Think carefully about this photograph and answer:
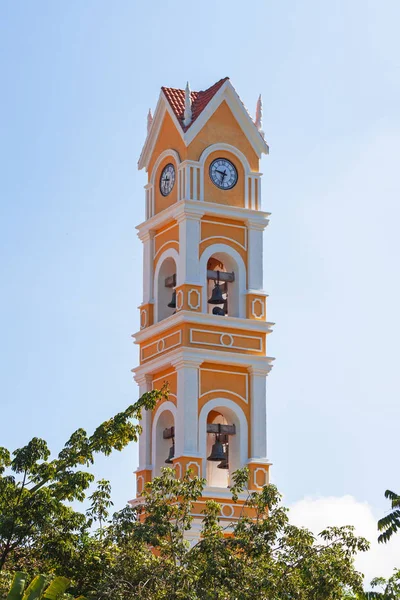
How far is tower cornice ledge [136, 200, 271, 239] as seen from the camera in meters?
40.2

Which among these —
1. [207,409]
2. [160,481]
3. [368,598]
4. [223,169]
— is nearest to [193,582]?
[160,481]

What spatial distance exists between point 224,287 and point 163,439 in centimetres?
405

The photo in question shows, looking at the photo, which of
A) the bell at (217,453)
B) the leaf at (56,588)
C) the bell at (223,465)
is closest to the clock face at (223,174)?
the bell at (217,453)

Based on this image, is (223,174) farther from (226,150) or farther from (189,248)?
(189,248)

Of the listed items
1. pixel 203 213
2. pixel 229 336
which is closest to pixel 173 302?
pixel 229 336

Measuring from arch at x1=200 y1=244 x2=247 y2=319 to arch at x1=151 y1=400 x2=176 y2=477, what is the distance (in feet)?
9.20

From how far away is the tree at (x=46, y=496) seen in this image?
28.1 meters

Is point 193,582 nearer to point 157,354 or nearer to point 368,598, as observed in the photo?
point 368,598

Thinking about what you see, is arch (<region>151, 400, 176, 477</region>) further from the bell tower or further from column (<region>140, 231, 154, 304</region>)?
column (<region>140, 231, 154, 304</region>)

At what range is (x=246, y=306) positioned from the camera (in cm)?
4038

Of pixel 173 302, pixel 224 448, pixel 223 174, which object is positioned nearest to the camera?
pixel 224 448

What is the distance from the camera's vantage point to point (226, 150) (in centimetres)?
4141

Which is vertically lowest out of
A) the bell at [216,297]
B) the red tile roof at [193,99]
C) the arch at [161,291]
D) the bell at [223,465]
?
the bell at [223,465]

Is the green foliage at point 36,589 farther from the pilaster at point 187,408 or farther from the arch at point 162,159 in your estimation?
the arch at point 162,159
